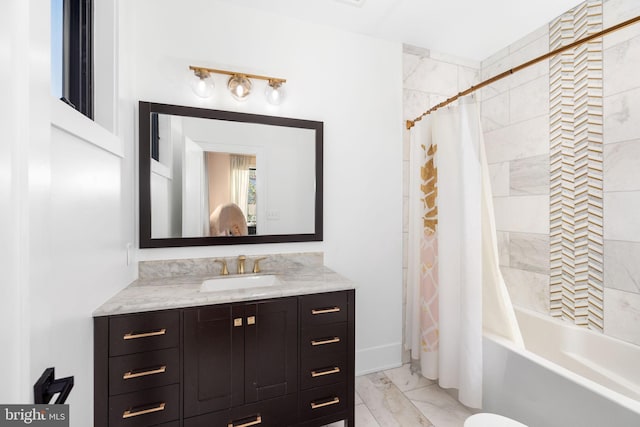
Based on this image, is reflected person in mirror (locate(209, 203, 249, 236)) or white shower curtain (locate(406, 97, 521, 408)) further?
reflected person in mirror (locate(209, 203, 249, 236))

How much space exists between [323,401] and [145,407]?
0.87m

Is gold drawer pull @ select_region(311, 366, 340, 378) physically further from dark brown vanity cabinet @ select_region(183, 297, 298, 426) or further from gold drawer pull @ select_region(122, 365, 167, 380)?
gold drawer pull @ select_region(122, 365, 167, 380)

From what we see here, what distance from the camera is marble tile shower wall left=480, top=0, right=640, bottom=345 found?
1648 millimetres

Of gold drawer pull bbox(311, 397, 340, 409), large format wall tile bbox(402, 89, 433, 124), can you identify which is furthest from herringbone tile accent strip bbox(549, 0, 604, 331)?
gold drawer pull bbox(311, 397, 340, 409)

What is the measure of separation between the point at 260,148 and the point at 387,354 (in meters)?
1.89

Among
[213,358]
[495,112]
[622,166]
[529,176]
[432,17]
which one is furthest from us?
[495,112]

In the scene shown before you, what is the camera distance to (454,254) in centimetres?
184

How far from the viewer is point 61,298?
93cm

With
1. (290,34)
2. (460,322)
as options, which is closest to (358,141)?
(290,34)

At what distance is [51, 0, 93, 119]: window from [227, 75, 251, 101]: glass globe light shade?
0.72 meters

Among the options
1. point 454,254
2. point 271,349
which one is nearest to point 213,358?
point 271,349

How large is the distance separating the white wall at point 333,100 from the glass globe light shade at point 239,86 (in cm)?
6

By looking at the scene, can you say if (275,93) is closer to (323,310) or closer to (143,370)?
(323,310)

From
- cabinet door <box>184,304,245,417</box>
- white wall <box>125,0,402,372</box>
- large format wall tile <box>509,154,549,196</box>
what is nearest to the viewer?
cabinet door <box>184,304,245,417</box>
